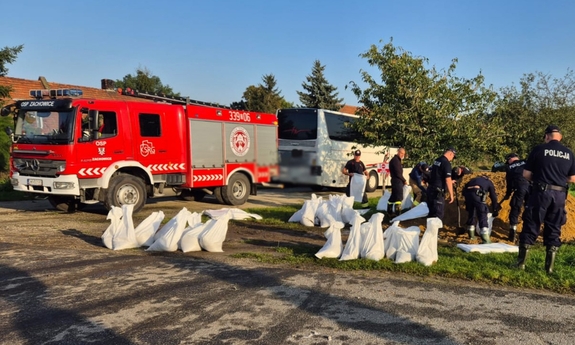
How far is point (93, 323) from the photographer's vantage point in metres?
4.12

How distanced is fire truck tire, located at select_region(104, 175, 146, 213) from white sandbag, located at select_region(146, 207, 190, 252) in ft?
12.4

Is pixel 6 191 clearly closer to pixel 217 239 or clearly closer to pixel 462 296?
pixel 217 239

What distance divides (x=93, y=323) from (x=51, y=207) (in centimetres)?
978

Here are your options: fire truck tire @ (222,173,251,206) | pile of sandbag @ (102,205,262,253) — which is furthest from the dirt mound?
fire truck tire @ (222,173,251,206)

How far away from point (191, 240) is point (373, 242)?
2759 millimetres

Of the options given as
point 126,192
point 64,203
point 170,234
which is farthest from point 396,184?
point 64,203

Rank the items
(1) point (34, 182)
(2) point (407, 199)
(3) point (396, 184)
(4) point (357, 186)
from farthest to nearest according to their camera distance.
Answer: (4) point (357, 186), (2) point (407, 199), (1) point (34, 182), (3) point (396, 184)

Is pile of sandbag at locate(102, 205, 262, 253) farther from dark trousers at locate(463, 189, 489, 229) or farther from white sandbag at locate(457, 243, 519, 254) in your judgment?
dark trousers at locate(463, 189, 489, 229)

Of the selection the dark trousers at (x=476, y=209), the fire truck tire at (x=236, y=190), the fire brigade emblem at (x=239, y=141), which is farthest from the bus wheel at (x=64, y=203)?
the dark trousers at (x=476, y=209)

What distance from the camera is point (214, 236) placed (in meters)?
7.03

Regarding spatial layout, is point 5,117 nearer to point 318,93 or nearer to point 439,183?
point 439,183

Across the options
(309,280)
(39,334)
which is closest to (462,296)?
(309,280)

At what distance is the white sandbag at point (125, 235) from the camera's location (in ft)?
23.9

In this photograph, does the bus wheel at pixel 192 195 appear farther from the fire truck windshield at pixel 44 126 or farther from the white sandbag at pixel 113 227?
the white sandbag at pixel 113 227
